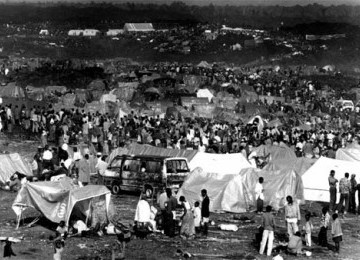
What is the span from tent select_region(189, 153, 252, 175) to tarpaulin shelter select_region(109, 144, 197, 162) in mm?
693

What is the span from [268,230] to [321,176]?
24.9ft

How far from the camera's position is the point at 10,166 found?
917 inches

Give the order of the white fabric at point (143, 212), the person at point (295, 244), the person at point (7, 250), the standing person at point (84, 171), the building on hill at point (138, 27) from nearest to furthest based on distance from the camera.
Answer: the person at point (7, 250), the person at point (295, 244), the white fabric at point (143, 212), the standing person at point (84, 171), the building on hill at point (138, 27)

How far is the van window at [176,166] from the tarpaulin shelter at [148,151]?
249cm

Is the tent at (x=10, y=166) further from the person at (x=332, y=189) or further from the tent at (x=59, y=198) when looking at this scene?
the person at (x=332, y=189)

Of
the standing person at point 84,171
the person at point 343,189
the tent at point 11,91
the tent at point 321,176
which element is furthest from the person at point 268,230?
the tent at point 11,91

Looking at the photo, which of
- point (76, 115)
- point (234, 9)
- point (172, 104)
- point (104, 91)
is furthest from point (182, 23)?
point (76, 115)

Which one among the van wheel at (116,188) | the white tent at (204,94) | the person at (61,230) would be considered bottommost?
the van wheel at (116,188)

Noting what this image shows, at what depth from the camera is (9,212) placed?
1984 cm

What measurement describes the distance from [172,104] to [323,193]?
2190cm

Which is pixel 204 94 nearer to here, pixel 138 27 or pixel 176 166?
pixel 176 166

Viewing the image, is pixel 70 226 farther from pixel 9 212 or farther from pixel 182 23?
pixel 182 23

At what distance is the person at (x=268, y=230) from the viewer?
15.9 metres

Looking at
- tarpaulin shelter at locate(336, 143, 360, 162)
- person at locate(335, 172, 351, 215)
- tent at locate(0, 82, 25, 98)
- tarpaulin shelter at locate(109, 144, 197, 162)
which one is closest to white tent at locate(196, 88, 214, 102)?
tent at locate(0, 82, 25, 98)
